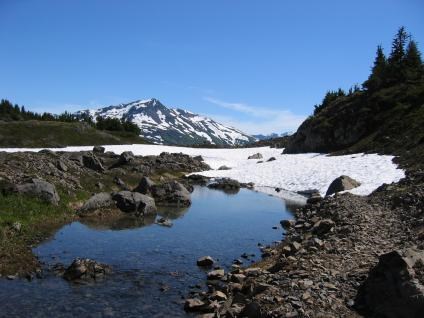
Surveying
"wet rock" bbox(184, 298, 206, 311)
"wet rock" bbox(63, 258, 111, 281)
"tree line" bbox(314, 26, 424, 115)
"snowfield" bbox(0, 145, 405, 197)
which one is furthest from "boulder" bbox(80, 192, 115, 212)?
"tree line" bbox(314, 26, 424, 115)

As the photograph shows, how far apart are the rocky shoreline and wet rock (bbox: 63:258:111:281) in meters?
5.02

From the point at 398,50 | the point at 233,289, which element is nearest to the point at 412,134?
the point at 398,50

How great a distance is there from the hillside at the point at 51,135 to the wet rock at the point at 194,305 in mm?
102353

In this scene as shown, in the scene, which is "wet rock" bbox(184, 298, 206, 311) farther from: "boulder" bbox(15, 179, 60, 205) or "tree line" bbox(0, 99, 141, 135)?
"tree line" bbox(0, 99, 141, 135)

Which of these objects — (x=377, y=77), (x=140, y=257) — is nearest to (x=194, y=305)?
(x=140, y=257)

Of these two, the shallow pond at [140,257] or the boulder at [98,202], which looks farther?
the boulder at [98,202]

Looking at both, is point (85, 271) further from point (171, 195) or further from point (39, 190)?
point (171, 195)

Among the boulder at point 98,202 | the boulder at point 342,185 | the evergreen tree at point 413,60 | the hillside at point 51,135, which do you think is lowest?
the boulder at point 98,202

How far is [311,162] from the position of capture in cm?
6750

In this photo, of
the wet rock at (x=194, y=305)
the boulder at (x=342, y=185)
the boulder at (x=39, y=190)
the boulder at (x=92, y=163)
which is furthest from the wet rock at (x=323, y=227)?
the boulder at (x=92, y=163)

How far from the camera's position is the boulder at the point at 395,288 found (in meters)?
12.6

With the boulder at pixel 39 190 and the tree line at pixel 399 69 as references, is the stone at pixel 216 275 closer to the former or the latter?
the boulder at pixel 39 190

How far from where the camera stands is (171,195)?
43781 millimetres

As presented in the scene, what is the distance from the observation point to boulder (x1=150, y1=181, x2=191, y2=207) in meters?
43.1
